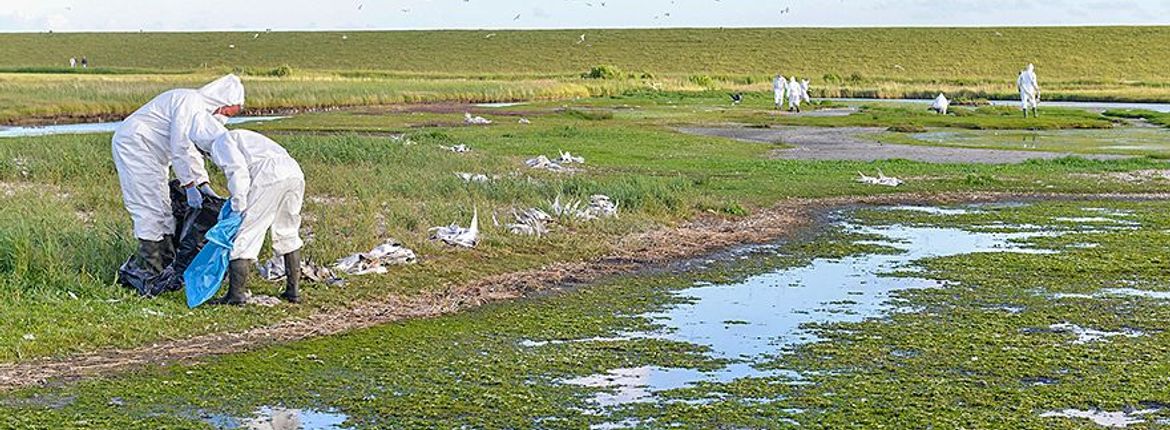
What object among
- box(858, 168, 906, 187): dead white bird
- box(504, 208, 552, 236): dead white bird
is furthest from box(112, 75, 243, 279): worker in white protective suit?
box(858, 168, 906, 187): dead white bird

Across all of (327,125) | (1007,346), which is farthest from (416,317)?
(327,125)

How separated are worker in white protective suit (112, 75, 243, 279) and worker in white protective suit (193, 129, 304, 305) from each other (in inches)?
6.7

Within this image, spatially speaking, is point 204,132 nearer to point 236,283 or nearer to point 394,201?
point 236,283

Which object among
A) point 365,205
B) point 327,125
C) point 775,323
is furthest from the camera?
point 327,125

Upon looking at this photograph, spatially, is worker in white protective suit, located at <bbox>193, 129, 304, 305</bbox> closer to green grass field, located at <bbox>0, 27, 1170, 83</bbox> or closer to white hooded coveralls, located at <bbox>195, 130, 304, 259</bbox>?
white hooded coveralls, located at <bbox>195, 130, 304, 259</bbox>

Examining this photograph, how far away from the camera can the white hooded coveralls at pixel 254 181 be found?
10727 mm

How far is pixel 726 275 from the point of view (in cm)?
1394

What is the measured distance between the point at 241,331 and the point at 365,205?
670 centimetres

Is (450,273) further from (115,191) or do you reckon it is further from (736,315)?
(115,191)

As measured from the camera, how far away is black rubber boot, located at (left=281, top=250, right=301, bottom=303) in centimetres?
1136

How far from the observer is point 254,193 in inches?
427

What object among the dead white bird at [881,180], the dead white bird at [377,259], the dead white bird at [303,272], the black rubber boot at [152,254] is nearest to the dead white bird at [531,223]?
the dead white bird at [377,259]

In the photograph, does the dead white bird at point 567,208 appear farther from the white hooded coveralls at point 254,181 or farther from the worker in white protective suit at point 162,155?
the worker in white protective suit at point 162,155

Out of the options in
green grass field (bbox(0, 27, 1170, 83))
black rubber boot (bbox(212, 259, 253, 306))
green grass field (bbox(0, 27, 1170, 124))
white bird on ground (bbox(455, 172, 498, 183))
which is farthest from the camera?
green grass field (bbox(0, 27, 1170, 83))
